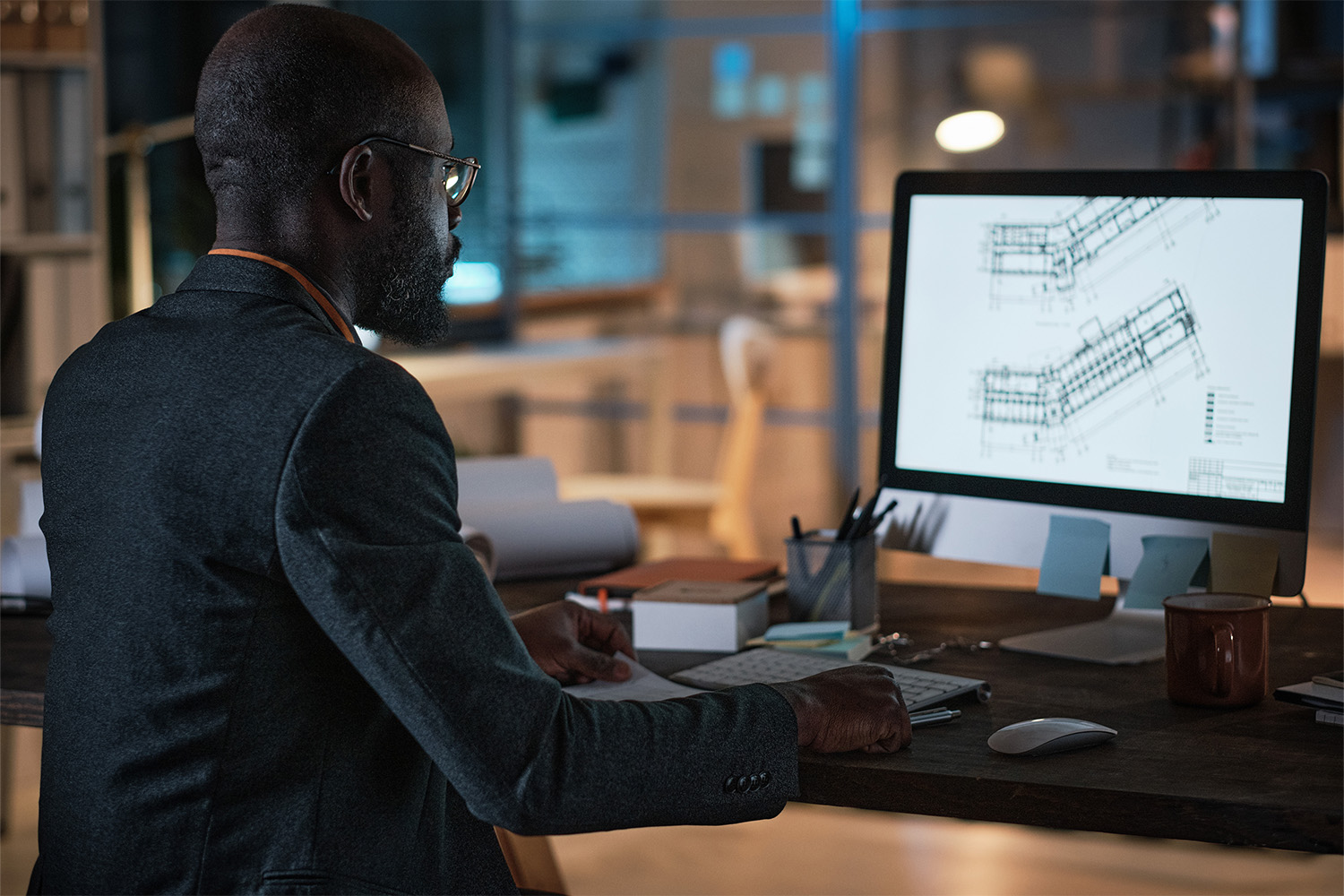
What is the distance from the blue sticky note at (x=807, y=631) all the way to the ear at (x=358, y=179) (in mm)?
591

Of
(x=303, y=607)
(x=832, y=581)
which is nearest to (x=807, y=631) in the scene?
(x=832, y=581)

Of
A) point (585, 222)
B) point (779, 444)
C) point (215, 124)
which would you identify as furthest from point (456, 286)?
point (215, 124)

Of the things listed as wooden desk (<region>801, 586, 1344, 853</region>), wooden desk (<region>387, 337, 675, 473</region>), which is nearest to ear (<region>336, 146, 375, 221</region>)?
wooden desk (<region>801, 586, 1344, 853</region>)

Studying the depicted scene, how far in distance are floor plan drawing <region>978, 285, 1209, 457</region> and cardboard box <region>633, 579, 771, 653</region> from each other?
0.30m

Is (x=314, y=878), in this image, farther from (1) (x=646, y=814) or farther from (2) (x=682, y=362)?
(2) (x=682, y=362)

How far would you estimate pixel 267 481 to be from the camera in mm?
878

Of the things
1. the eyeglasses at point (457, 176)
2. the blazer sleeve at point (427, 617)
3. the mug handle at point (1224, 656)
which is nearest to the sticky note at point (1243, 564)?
the mug handle at point (1224, 656)

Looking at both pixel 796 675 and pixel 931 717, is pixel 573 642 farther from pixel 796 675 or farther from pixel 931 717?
pixel 931 717

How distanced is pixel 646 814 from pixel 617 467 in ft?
13.0

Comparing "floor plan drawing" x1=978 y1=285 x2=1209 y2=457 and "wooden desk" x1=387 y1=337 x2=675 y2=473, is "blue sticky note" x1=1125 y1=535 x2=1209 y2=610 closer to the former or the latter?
"floor plan drawing" x1=978 y1=285 x2=1209 y2=457

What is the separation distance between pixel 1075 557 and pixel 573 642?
0.50 metres

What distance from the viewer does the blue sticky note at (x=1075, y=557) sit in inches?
54.1

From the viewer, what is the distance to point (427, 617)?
871 mm

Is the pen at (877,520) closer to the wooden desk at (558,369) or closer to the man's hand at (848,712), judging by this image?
the man's hand at (848,712)
